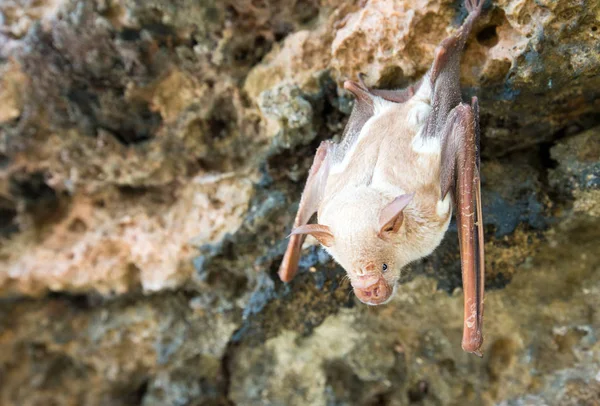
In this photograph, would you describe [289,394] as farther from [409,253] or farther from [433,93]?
[433,93]

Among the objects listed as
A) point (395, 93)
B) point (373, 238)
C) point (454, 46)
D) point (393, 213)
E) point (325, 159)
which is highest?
point (454, 46)

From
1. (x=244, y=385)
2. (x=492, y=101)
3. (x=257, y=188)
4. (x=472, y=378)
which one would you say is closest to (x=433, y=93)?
(x=492, y=101)

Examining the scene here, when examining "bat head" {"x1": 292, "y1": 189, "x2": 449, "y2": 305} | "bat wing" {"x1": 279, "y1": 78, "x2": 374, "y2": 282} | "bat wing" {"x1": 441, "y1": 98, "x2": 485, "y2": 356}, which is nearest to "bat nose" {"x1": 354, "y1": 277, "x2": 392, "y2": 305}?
"bat head" {"x1": 292, "y1": 189, "x2": 449, "y2": 305}

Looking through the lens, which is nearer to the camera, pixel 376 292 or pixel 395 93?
pixel 376 292

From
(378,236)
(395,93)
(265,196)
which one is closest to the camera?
(378,236)

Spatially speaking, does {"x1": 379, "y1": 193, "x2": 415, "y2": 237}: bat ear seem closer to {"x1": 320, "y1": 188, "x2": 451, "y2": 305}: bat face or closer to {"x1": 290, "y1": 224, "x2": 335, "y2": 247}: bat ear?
{"x1": 320, "y1": 188, "x2": 451, "y2": 305}: bat face

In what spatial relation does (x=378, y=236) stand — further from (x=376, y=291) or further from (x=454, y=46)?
(x=454, y=46)

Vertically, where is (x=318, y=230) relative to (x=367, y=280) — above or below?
above

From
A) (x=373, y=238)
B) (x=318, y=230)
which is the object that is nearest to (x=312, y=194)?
(x=318, y=230)

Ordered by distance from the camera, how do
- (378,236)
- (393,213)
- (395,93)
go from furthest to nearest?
(395,93), (378,236), (393,213)
